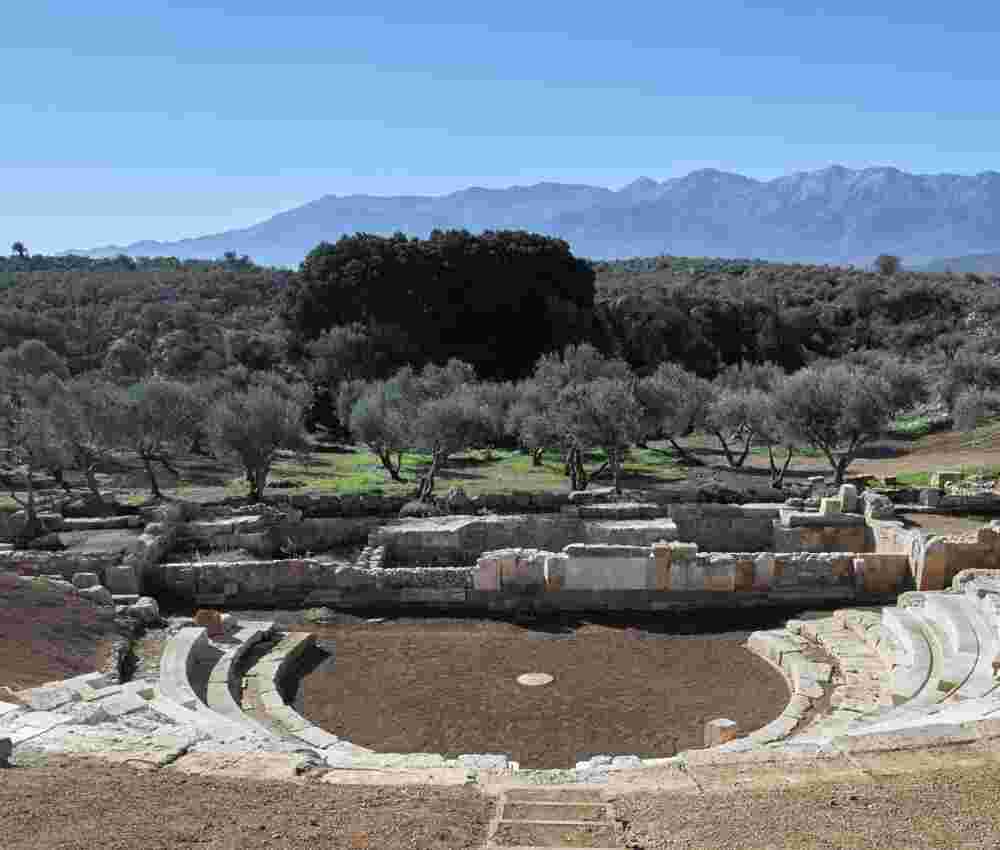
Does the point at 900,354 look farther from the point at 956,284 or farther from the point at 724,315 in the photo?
the point at 956,284

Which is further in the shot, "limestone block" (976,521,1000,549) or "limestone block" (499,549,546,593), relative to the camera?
"limestone block" (499,549,546,593)

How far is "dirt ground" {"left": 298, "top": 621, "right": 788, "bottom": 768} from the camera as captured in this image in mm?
13312

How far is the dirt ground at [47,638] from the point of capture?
13352 millimetres

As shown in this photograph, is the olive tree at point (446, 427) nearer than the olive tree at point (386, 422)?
Yes

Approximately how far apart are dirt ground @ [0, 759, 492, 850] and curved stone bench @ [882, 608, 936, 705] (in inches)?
341

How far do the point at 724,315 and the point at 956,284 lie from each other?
114ft

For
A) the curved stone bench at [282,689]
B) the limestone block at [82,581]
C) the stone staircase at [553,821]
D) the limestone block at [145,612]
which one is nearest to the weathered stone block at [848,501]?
the curved stone bench at [282,689]

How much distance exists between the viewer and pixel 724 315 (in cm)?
7100

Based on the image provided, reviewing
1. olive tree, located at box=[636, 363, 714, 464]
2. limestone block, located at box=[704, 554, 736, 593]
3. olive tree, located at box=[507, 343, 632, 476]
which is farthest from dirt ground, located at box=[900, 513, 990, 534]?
olive tree, located at box=[507, 343, 632, 476]

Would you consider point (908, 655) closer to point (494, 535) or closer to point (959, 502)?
point (494, 535)

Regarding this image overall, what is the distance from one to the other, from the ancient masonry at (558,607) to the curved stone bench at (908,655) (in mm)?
48

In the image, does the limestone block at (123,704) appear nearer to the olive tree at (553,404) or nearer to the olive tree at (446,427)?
the olive tree at (446,427)

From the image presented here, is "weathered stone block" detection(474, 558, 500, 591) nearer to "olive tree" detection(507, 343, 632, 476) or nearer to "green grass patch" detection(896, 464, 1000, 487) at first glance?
"olive tree" detection(507, 343, 632, 476)

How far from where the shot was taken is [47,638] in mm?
14930
